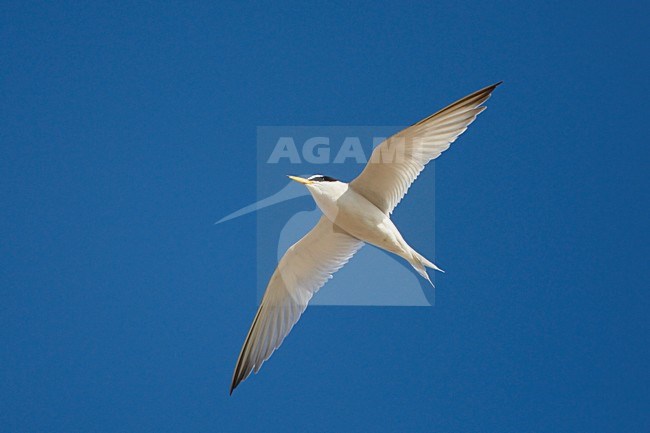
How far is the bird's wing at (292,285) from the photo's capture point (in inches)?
349

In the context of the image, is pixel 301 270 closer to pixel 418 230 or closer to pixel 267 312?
pixel 267 312

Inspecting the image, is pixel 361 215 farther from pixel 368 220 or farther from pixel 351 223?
pixel 351 223

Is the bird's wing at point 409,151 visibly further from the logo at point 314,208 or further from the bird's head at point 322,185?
the logo at point 314,208

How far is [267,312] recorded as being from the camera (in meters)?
9.03

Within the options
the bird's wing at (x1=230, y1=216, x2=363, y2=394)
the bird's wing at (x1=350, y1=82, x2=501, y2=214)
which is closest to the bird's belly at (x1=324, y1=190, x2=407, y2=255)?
the bird's wing at (x1=350, y1=82, x2=501, y2=214)

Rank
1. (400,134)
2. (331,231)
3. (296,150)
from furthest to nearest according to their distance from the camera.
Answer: (296,150) < (331,231) < (400,134)

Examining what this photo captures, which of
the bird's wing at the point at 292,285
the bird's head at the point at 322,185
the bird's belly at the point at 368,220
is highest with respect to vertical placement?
the bird's head at the point at 322,185

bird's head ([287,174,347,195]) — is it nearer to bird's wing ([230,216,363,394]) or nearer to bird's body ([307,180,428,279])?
bird's body ([307,180,428,279])

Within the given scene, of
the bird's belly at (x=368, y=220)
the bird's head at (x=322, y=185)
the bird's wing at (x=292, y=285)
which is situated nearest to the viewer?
the bird's belly at (x=368, y=220)

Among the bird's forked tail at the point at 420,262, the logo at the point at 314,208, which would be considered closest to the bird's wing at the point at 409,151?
the bird's forked tail at the point at 420,262

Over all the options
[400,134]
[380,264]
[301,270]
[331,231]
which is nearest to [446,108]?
[400,134]

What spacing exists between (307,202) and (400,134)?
10.1 feet

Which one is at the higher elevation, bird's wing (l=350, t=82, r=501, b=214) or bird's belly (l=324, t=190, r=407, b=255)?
bird's wing (l=350, t=82, r=501, b=214)

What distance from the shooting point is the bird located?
7.89 metres
